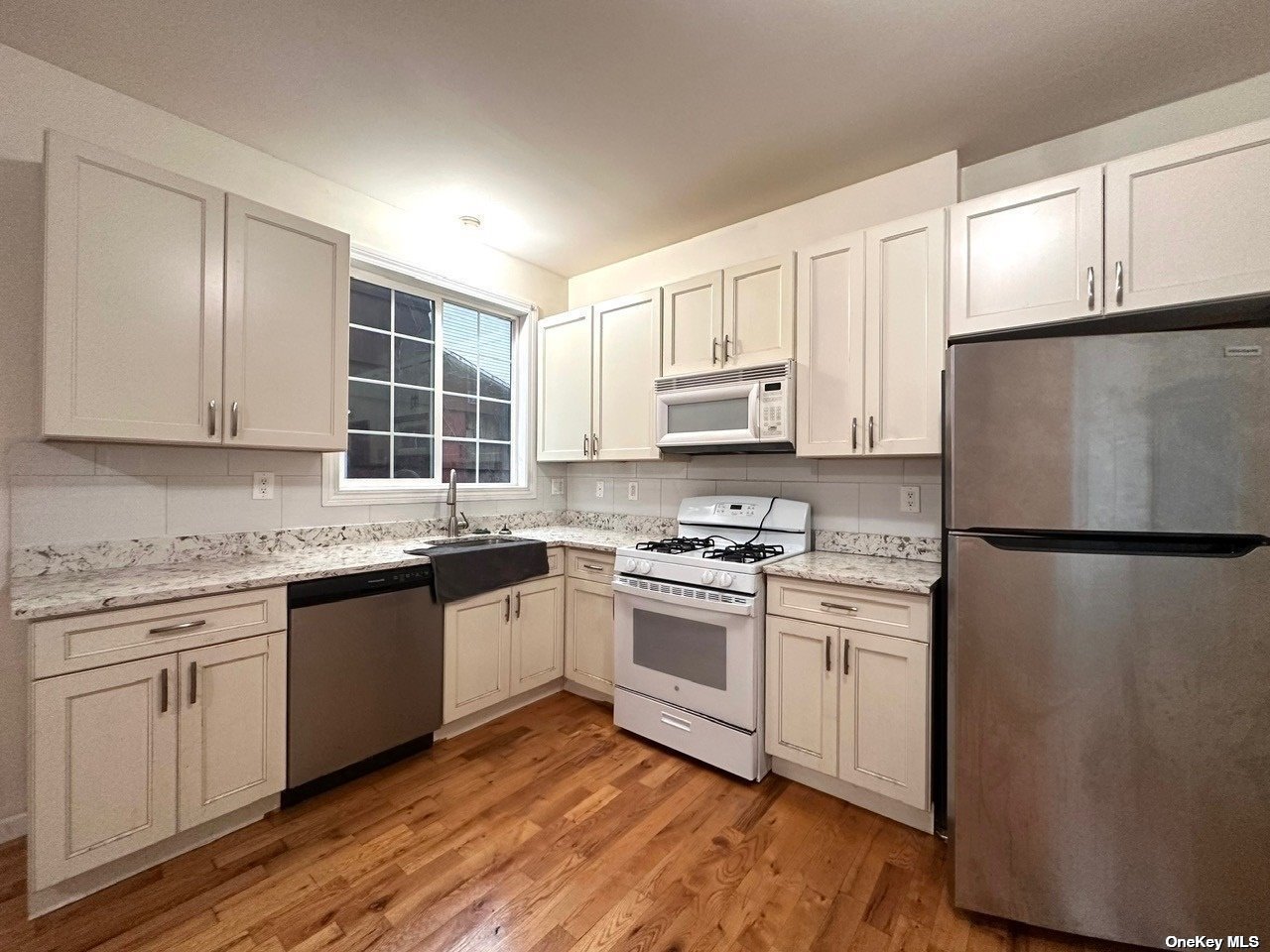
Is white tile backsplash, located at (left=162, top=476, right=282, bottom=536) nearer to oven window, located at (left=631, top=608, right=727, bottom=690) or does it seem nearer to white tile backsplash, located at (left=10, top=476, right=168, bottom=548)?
white tile backsplash, located at (left=10, top=476, right=168, bottom=548)

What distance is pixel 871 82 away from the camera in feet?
5.99

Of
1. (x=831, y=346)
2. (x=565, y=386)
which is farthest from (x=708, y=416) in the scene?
(x=565, y=386)

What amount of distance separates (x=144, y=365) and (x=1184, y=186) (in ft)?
11.2

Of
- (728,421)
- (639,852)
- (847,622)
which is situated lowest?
(639,852)

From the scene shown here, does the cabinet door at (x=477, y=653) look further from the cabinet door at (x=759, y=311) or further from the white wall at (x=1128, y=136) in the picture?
the white wall at (x=1128, y=136)

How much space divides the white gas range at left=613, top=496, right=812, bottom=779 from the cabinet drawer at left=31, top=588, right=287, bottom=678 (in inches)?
57.0

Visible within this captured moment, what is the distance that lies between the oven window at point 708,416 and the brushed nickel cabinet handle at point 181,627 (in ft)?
6.73

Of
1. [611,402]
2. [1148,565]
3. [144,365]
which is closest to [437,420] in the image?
[611,402]

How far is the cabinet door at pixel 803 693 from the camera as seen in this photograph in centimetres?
200

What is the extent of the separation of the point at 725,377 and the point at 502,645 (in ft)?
5.78

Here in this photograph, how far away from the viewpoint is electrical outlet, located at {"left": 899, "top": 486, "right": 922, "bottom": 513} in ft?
7.54

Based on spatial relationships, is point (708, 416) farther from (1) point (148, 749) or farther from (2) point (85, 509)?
(2) point (85, 509)

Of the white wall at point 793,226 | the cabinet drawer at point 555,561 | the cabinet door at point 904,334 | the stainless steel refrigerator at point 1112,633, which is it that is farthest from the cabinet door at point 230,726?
the white wall at point 793,226

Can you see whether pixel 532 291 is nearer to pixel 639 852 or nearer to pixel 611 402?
pixel 611 402
